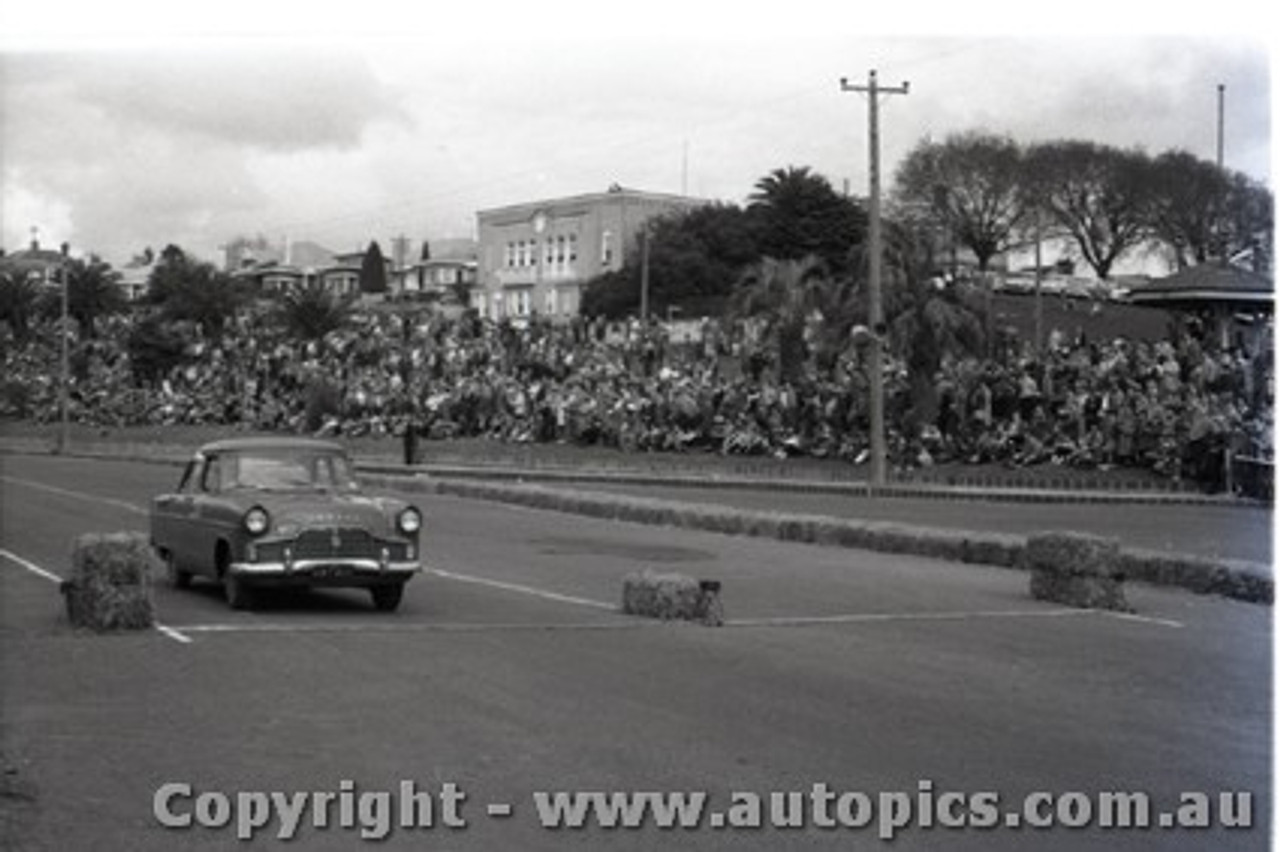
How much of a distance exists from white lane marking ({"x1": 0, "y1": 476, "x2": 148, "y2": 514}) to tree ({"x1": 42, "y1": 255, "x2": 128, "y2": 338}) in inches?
1452

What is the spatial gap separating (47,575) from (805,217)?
2753 inches

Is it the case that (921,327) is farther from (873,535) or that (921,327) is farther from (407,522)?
(407,522)

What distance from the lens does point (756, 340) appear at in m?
52.3

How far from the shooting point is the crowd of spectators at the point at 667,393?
3853 centimetres

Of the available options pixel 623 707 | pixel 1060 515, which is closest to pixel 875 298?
pixel 1060 515

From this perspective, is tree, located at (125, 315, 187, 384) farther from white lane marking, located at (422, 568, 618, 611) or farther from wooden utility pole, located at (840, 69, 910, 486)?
white lane marking, located at (422, 568, 618, 611)

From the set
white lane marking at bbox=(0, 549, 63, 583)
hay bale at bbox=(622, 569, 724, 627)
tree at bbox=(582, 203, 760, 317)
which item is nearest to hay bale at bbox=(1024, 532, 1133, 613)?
hay bale at bbox=(622, 569, 724, 627)

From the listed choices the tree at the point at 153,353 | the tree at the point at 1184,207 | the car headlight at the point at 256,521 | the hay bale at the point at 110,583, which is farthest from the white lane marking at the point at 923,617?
the tree at the point at 1184,207

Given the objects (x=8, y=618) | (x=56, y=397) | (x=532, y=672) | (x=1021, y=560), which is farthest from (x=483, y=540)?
(x=56, y=397)

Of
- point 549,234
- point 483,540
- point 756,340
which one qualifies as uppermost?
point 549,234

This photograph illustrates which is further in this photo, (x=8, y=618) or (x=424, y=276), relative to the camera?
(x=424, y=276)

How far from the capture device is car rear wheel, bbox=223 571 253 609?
15297 millimetres

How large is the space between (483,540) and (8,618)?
35.1 feet

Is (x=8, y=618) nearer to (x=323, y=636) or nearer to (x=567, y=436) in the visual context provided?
(x=323, y=636)
